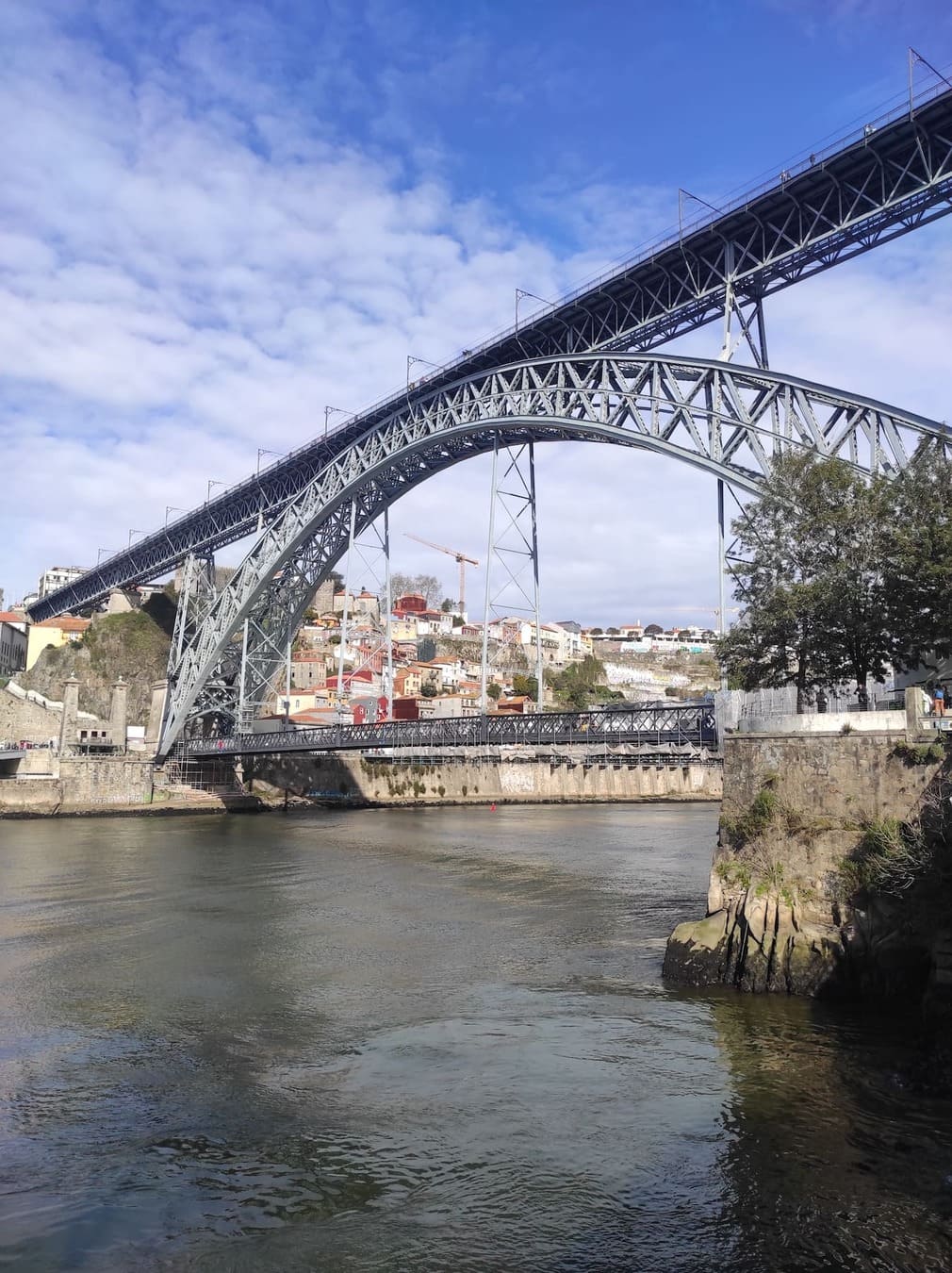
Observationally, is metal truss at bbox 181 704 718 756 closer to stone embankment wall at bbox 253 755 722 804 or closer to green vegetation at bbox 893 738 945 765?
green vegetation at bbox 893 738 945 765

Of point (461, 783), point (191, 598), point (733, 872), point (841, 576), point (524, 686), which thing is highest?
point (191, 598)

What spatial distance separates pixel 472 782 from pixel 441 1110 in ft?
178

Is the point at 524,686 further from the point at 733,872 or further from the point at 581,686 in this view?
the point at 733,872

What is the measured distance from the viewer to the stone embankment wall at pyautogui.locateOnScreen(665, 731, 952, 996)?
11.7 metres

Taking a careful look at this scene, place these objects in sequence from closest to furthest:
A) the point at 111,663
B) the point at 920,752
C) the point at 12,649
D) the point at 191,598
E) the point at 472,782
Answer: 1. the point at 920,752
2. the point at 191,598
3. the point at 472,782
4. the point at 111,663
5. the point at 12,649

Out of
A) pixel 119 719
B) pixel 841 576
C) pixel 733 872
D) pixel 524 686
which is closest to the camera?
pixel 733 872

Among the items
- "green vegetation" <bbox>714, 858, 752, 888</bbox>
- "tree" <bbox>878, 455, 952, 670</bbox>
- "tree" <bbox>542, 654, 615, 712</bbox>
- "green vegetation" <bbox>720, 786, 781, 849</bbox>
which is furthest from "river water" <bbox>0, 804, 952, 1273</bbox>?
"tree" <bbox>542, 654, 615, 712</bbox>

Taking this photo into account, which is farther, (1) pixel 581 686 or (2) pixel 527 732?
(1) pixel 581 686

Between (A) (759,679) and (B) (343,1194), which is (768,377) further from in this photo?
(B) (343,1194)

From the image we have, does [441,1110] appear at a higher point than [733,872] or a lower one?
lower

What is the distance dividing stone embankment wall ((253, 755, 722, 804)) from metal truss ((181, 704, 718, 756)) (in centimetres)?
984

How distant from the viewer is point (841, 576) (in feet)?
56.8

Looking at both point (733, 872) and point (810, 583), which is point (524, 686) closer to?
point (810, 583)

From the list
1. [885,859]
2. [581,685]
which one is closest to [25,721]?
[885,859]
